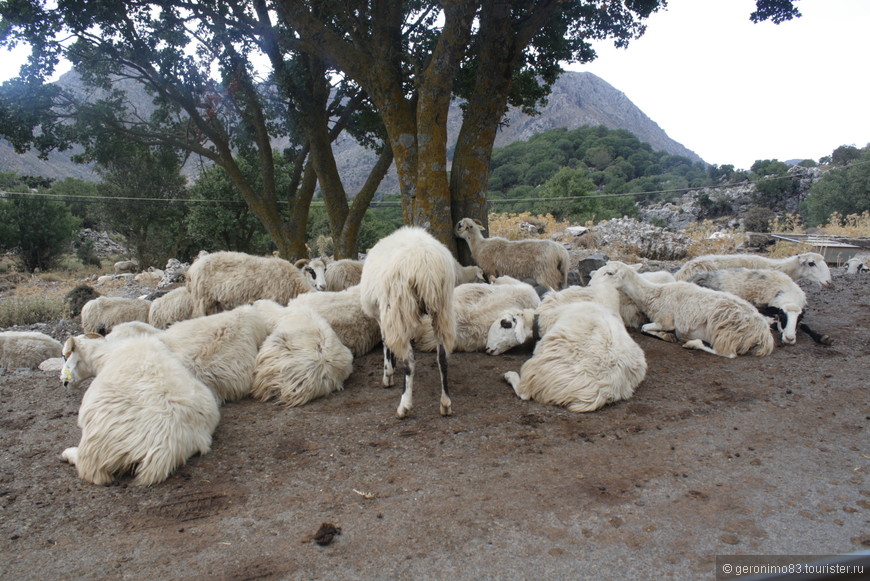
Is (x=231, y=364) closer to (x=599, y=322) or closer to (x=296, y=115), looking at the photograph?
(x=599, y=322)

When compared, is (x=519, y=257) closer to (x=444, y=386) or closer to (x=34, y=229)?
(x=444, y=386)

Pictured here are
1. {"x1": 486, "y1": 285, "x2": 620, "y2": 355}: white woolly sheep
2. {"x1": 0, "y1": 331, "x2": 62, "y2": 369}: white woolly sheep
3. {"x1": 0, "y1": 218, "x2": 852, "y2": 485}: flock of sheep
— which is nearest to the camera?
{"x1": 0, "y1": 218, "x2": 852, "y2": 485}: flock of sheep

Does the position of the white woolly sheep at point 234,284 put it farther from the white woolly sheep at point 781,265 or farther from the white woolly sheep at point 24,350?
the white woolly sheep at point 781,265

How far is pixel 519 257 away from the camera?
30.9ft

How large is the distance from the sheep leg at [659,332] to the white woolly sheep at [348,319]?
3.56 metres

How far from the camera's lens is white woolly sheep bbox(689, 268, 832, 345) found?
668 cm

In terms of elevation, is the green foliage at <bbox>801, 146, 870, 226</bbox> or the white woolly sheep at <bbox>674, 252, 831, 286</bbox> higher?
the green foliage at <bbox>801, 146, 870, 226</bbox>

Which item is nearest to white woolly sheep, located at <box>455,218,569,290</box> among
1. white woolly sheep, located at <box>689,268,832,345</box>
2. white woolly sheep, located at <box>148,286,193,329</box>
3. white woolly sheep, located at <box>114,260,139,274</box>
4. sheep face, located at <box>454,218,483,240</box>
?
sheep face, located at <box>454,218,483,240</box>

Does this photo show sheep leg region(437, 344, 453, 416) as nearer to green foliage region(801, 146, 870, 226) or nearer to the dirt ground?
the dirt ground

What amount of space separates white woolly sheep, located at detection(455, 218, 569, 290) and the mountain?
4789 cm

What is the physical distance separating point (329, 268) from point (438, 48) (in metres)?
4.02

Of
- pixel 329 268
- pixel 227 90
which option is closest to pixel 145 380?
pixel 329 268

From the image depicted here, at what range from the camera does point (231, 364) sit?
5.17m

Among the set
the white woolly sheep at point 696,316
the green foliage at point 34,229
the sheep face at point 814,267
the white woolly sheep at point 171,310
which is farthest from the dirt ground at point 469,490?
the green foliage at point 34,229
